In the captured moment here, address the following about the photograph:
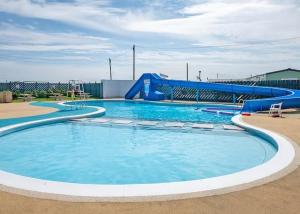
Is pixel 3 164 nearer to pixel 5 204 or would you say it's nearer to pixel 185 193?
pixel 5 204

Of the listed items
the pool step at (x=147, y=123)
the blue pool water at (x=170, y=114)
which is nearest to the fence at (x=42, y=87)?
the blue pool water at (x=170, y=114)

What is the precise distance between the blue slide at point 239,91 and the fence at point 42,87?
4610 millimetres

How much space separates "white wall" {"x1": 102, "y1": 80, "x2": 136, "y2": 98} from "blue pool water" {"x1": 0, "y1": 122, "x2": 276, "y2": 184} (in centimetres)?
1699

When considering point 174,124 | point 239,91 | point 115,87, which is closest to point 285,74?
point 239,91

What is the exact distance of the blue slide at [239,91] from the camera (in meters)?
14.1

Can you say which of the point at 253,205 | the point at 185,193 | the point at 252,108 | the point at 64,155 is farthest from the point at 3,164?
the point at 252,108

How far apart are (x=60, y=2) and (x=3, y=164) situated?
8.19 m

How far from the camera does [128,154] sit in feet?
25.1

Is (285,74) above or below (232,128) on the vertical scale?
above

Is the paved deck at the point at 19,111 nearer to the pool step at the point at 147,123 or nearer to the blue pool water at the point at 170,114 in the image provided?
the blue pool water at the point at 170,114

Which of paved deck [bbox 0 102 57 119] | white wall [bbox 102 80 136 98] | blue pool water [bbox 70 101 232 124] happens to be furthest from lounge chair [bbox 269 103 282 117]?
white wall [bbox 102 80 136 98]

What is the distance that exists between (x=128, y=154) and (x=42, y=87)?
2462 cm

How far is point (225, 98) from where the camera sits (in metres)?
23.2

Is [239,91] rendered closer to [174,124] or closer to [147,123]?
[174,124]
